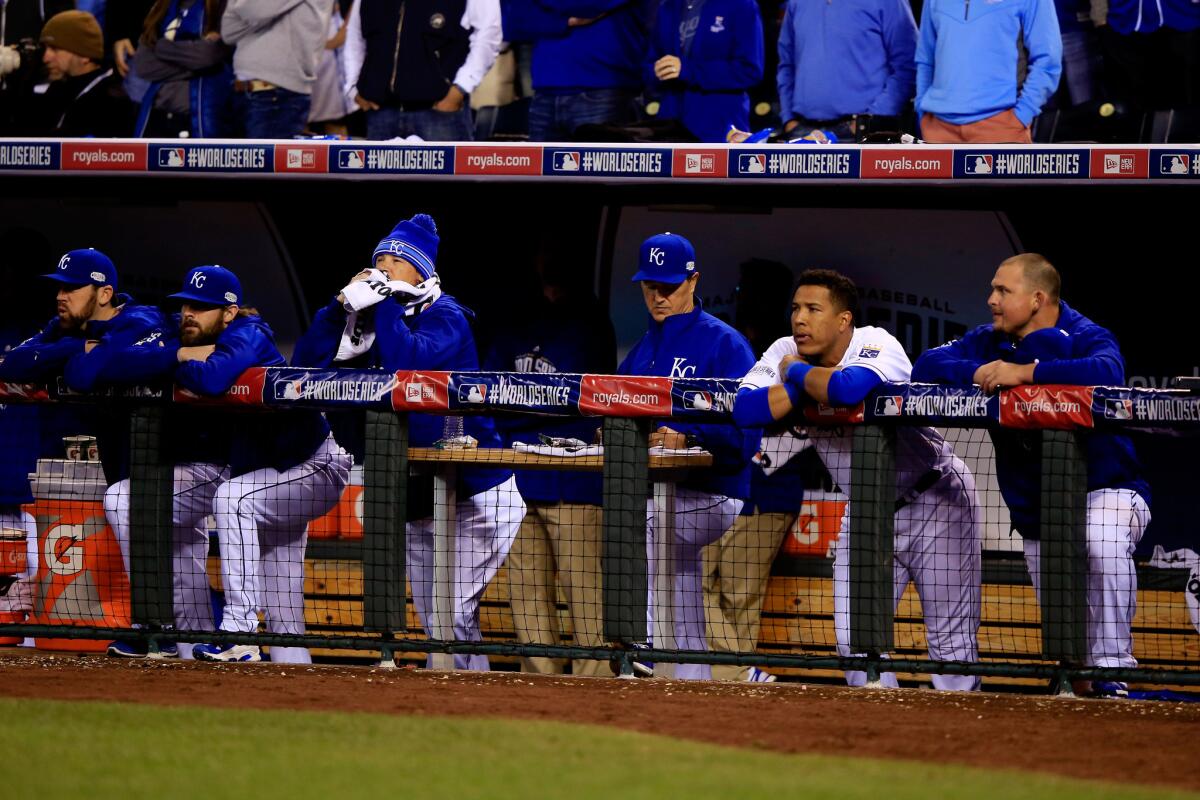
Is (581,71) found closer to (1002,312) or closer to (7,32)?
(1002,312)

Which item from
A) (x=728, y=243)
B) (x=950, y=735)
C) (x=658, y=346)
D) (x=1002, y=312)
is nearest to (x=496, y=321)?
(x=728, y=243)

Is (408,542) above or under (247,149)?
under

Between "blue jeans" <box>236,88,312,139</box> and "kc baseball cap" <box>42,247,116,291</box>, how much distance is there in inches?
67.2

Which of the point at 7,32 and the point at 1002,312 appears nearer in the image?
the point at 1002,312

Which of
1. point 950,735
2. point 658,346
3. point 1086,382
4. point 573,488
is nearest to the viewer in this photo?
point 950,735

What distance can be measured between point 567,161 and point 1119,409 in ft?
8.37

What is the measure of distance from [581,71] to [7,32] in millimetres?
3623

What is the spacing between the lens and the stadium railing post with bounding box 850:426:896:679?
505 cm

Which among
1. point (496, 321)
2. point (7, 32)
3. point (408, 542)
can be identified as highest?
point (7, 32)

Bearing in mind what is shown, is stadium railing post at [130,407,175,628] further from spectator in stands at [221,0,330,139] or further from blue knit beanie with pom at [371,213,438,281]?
spectator in stands at [221,0,330,139]

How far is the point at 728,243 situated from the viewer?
282 inches

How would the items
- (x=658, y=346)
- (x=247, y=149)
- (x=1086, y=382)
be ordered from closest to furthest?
(x=1086, y=382), (x=658, y=346), (x=247, y=149)

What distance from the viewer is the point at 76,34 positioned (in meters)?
8.16

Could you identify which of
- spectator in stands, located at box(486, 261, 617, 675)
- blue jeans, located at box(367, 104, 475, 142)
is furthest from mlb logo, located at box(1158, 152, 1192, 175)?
blue jeans, located at box(367, 104, 475, 142)
